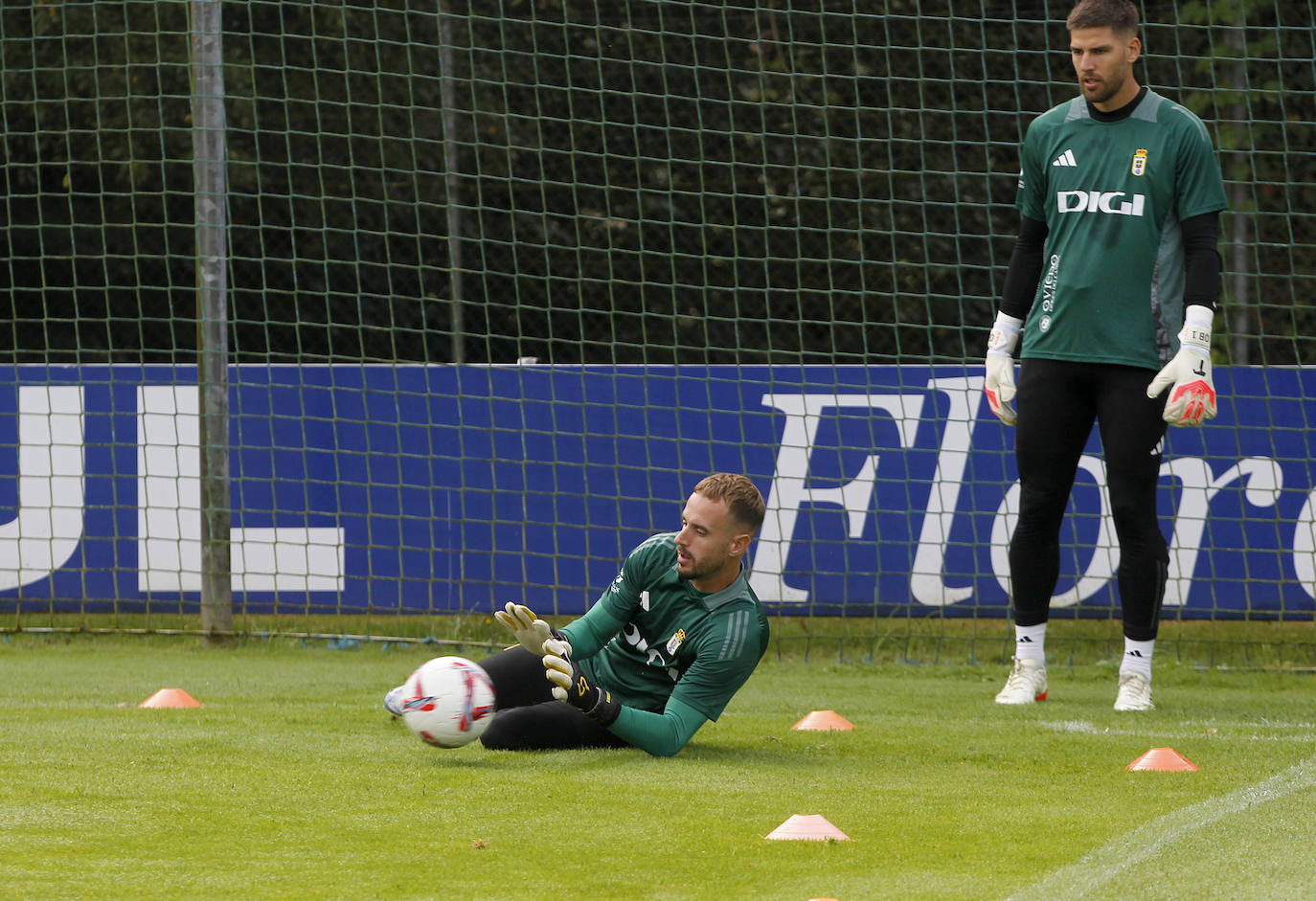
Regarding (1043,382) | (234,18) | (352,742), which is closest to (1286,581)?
(1043,382)

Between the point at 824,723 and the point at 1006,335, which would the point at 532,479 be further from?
the point at 824,723

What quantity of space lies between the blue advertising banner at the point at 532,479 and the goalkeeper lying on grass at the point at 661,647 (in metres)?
3.14

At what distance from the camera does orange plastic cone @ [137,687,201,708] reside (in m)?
5.46

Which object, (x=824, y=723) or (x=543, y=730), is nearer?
(x=543, y=730)

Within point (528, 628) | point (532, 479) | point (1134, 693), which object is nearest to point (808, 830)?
point (528, 628)

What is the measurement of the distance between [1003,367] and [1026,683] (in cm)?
107

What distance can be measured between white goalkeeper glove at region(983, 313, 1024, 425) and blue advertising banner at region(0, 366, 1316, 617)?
2028 millimetres

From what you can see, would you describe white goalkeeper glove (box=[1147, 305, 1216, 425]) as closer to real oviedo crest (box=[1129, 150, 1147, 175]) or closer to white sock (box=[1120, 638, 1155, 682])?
real oviedo crest (box=[1129, 150, 1147, 175])

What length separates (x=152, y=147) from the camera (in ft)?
48.8

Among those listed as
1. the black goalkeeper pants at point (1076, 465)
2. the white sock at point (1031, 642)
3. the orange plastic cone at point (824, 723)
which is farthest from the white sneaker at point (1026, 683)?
the orange plastic cone at point (824, 723)

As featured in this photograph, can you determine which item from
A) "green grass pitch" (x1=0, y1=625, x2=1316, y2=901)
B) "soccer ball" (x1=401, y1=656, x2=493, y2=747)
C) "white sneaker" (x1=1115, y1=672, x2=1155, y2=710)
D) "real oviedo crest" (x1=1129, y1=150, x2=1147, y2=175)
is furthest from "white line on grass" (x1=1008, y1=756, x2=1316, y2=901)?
"real oviedo crest" (x1=1129, y1=150, x2=1147, y2=175)

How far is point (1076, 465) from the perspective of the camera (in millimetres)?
5516

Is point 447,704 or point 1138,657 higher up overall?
point 447,704

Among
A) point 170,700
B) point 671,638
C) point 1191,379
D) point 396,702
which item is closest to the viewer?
point 396,702
